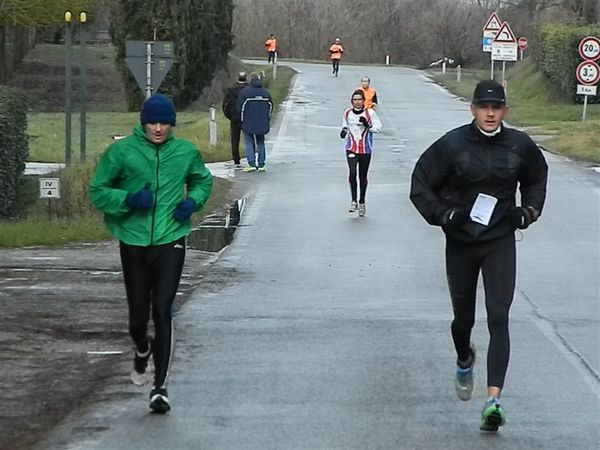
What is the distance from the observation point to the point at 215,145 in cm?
2836

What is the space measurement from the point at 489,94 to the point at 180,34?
1470 inches

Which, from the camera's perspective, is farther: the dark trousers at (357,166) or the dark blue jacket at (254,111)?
the dark blue jacket at (254,111)

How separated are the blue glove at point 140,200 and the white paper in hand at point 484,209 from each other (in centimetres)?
174

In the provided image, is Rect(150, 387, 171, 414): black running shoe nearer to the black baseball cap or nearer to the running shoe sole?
the running shoe sole

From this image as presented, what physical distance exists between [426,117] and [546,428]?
3155cm

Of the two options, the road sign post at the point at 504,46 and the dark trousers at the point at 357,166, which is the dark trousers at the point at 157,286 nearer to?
the dark trousers at the point at 357,166

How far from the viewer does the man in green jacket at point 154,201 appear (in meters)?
7.38

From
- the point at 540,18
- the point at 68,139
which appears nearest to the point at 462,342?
the point at 68,139

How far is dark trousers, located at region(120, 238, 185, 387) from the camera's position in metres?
7.41

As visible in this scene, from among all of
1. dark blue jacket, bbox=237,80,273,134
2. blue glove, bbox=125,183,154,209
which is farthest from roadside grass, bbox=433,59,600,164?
blue glove, bbox=125,183,154,209

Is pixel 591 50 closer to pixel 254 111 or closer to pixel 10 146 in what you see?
pixel 254 111

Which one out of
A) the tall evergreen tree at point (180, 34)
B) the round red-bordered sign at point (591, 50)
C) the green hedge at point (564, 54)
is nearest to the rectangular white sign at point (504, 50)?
the green hedge at point (564, 54)

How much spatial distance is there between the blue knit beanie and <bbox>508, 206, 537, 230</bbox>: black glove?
6.30ft

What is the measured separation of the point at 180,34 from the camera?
143ft
